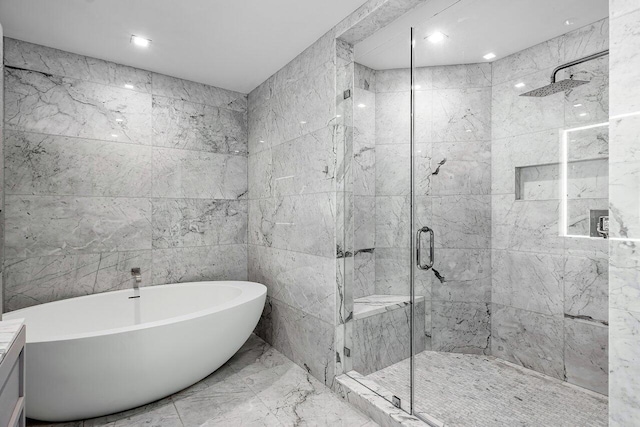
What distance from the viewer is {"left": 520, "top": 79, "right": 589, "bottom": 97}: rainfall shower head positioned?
59.3 inches

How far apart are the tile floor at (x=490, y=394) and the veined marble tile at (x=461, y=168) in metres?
0.98

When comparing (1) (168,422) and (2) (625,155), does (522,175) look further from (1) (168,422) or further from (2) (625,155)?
(1) (168,422)

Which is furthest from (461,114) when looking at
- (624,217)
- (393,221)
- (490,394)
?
(490,394)

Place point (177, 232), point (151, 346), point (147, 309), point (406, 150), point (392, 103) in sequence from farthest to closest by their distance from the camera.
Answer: point (177, 232) → point (147, 309) → point (392, 103) → point (406, 150) → point (151, 346)

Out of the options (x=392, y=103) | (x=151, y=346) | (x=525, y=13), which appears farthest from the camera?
(x=392, y=103)

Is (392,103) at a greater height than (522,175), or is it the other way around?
(392,103)

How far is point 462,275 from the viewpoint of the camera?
6.50 ft

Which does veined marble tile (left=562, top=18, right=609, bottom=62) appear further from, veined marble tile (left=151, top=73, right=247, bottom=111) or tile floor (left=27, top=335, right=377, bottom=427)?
veined marble tile (left=151, top=73, right=247, bottom=111)

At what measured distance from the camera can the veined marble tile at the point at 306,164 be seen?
241 cm

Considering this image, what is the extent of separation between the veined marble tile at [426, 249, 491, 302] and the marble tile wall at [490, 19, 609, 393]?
0.05 meters

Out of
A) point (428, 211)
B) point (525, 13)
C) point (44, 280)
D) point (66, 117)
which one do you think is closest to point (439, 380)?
point (428, 211)

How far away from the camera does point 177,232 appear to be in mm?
3137

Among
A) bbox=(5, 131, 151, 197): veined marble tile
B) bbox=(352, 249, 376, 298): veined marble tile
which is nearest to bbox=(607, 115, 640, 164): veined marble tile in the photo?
bbox=(352, 249, 376, 298): veined marble tile

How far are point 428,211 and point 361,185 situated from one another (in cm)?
63
